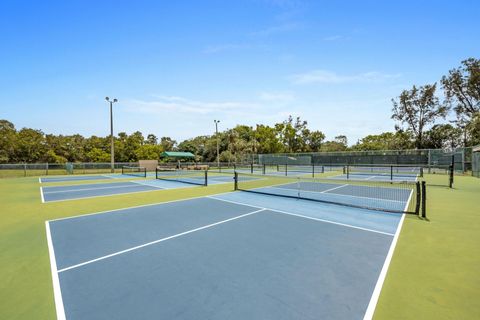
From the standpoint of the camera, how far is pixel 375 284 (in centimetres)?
356

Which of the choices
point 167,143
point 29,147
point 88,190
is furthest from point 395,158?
point 167,143

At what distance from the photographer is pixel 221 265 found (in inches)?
167

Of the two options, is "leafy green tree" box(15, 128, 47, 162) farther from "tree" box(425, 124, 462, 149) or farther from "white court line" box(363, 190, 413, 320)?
"tree" box(425, 124, 462, 149)

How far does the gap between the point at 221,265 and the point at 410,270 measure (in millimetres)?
3244

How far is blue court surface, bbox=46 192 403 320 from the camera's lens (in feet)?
10.1

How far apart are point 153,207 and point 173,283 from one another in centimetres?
598

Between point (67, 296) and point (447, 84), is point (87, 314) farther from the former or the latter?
point (447, 84)

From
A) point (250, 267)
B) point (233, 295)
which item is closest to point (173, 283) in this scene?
point (233, 295)

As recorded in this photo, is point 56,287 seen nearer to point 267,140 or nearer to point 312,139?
A: point 267,140

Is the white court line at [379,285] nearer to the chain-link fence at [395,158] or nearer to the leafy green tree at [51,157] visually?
the chain-link fence at [395,158]

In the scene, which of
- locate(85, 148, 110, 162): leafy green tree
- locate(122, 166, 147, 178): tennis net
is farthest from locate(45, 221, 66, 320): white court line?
locate(85, 148, 110, 162): leafy green tree

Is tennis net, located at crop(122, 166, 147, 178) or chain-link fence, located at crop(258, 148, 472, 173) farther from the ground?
chain-link fence, located at crop(258, 148, 472, 173)

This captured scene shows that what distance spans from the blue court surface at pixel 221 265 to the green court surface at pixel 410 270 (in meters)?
0.20

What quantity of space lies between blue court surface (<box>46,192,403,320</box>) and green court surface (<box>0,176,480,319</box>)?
203 mm
